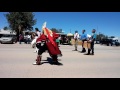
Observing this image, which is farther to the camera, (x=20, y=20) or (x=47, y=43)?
(x=20, y=20)

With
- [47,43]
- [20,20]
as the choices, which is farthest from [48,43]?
[20,20]

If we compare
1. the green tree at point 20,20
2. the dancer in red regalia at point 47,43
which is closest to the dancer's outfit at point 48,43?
the dancer in red regalia at point 47,43

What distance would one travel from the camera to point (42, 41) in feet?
30.8

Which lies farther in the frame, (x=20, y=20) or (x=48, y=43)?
(x=20, y=20)

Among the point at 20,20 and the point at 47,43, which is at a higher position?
the point at 20,20

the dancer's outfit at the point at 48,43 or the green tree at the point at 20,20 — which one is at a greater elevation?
the green tree at the point at 20,20

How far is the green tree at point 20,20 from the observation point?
173 feet

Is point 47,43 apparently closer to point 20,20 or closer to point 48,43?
point 48,43

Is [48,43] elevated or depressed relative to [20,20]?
depressed

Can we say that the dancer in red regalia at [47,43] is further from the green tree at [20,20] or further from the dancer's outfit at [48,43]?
the green tree at [20,20]

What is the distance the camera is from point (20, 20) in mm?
52875

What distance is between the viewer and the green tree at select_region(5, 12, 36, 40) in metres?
52.9

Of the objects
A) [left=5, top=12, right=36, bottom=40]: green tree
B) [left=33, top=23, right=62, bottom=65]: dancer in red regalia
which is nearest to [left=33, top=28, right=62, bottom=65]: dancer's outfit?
[left=33, top=23, right=62, bottom=65]: dancer in red regalia

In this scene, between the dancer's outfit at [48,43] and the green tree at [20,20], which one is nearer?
the dancer's outfit at [48,43]
